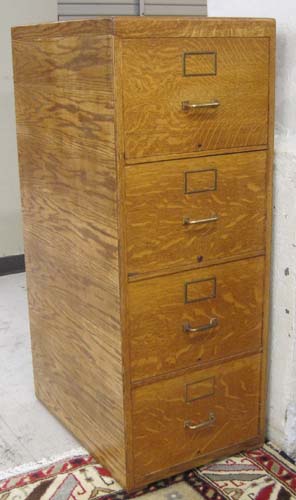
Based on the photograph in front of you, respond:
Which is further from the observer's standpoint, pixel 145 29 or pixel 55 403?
pixel 55 403

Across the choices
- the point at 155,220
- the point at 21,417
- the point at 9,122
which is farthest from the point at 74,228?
the point at 9,122

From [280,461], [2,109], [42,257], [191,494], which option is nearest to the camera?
[191,494]

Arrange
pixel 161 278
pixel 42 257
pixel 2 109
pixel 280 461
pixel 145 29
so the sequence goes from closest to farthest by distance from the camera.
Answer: pixel 145 29
pixel 161 278
pixel 280 461
pixel 42 257
pixel 2 109

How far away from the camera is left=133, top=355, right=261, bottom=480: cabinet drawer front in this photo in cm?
184

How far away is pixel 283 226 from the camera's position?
1.92 m

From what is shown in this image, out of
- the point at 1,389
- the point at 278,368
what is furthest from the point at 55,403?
the point at 278,368

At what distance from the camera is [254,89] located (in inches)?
70.0

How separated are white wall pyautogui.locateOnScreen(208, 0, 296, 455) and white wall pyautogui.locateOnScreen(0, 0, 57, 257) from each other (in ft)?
5.67

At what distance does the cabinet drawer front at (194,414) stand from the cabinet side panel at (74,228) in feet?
0.22

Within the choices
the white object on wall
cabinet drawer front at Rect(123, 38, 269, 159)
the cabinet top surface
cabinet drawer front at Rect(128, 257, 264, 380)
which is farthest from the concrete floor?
the white object on wall

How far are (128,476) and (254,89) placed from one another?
3.53 ft

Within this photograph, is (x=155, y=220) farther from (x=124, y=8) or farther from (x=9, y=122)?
(x=124, y=8)

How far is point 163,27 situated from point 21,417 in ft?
4.48

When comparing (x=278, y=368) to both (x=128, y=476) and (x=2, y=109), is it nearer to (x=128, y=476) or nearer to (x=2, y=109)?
(x=128, y=476)
